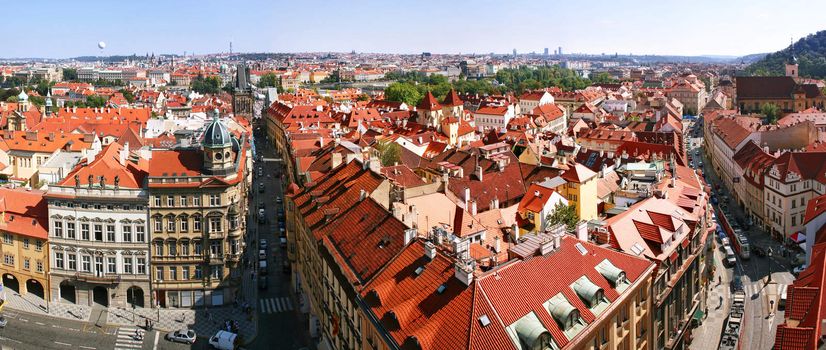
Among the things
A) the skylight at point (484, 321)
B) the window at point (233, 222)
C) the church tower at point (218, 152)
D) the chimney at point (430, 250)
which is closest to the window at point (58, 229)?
the church tower at point (218, 152)

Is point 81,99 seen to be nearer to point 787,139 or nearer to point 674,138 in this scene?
point 674,138

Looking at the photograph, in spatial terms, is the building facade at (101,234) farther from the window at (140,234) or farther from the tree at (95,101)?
the tree at (95,101)

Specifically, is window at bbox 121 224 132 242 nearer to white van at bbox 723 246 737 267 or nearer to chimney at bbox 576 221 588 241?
chimney at bbox 576 221 588 241

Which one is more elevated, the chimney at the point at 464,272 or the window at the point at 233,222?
the chimney at the point at 464,272

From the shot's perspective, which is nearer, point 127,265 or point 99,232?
point 99,232

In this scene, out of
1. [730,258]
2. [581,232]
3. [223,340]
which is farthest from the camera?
[730,258]

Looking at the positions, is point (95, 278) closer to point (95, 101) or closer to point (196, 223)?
point (196, 223)

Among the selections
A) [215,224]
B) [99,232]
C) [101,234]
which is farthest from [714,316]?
[99,232]
